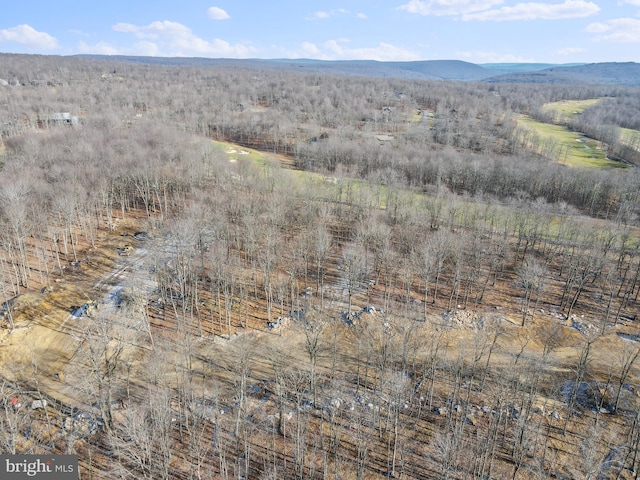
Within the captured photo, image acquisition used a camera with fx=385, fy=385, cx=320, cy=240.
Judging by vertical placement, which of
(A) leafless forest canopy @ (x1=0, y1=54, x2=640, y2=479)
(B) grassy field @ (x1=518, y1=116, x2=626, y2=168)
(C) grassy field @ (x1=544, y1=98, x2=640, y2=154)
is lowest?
(A) leafless forest canopy @ (x1=0, y1=54, x2=640, y2=479)

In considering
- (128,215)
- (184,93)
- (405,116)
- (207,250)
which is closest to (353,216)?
(207,250)

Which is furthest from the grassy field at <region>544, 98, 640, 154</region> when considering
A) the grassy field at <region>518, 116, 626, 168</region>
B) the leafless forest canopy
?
the leafless forest canopy

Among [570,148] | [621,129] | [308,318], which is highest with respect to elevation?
[621,129]

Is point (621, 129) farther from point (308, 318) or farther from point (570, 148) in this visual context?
point (308, 318)

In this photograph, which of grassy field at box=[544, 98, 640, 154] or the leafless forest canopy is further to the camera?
grassy field at box=[544, 98, 640, 154]

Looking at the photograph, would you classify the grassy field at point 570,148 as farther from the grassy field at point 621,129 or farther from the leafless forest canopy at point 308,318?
the leafless forest canopy at point 308,318

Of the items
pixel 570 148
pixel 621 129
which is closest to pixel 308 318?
pixel 570 148

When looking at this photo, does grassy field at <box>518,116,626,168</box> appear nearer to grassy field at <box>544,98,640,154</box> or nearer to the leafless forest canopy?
grassy field at <box>544,98,640,154</box>
